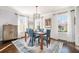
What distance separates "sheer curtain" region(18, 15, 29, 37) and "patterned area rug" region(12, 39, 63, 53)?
0.22 meters

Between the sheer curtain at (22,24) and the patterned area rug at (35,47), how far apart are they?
22 centimetres

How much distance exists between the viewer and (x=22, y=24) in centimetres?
311

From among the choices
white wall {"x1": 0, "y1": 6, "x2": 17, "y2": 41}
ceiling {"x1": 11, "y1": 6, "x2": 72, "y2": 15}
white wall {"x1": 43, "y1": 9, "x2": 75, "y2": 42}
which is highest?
ceiling {"x1": 11, "y1": 6, "x2": 72, "y2": 15}

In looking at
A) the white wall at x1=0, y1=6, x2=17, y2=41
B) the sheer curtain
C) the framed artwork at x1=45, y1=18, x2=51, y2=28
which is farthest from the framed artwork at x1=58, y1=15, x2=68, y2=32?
the white wall at x1=0, y1=6, x2=17, y2=41

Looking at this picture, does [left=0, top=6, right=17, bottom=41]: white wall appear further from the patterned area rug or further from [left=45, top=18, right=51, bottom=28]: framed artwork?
[left=45, top=18, right=51, bottom=28]: framed artwork

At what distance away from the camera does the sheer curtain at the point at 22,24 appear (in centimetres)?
306

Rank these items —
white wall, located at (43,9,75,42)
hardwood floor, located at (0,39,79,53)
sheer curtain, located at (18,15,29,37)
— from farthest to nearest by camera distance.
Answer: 1. white wall, located at (43,9,75,42)
2. sheer curtain, located at (18,15,29,37)
3. hardwood floor, located at (0,39,79,53)

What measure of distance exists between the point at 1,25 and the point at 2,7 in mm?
507

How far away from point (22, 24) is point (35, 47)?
709 millimetres

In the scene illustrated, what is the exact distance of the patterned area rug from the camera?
9.73 feet

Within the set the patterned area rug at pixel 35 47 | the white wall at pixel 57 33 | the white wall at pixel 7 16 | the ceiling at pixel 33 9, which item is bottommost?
the patterned area rug at pixel 35 47

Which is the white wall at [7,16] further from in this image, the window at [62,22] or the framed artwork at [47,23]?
the window at [62,22]

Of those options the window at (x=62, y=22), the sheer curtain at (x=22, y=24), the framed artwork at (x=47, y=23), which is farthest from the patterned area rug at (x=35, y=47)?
the framed artwork at (x=47, y=23)
